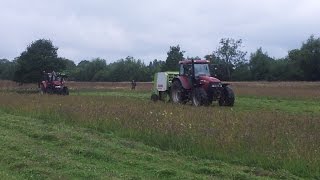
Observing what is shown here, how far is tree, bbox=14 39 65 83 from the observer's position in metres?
63.1

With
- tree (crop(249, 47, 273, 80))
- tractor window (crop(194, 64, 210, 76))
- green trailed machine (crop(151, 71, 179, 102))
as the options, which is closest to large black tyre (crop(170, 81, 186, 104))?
tractor window (crop(194, 64, 210, 76))

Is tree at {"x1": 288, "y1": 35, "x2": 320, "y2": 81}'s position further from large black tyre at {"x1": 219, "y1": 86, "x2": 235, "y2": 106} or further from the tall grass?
the tall grass

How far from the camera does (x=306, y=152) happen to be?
378 inches

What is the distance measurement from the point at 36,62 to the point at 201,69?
41656 millimetres

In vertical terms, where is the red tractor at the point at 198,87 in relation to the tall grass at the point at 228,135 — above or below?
above

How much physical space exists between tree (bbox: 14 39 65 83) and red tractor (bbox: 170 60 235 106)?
129 ft

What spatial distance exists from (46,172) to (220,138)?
4238mm

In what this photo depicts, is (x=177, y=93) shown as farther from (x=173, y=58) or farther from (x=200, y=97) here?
(x=173, y=58)

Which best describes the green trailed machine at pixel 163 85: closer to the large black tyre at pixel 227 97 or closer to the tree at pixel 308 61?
the large black tyre at pixel 227 97

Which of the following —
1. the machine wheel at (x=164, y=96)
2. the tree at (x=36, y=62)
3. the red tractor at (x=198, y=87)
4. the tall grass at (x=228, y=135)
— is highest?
the tree at (x=36, y=62)

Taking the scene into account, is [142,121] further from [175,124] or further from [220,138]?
[220,138]

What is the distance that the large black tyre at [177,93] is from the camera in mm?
26156

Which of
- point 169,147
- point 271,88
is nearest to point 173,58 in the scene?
point 271,88

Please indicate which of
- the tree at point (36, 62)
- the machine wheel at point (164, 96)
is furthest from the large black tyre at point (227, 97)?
the tree at point (36, 62)
